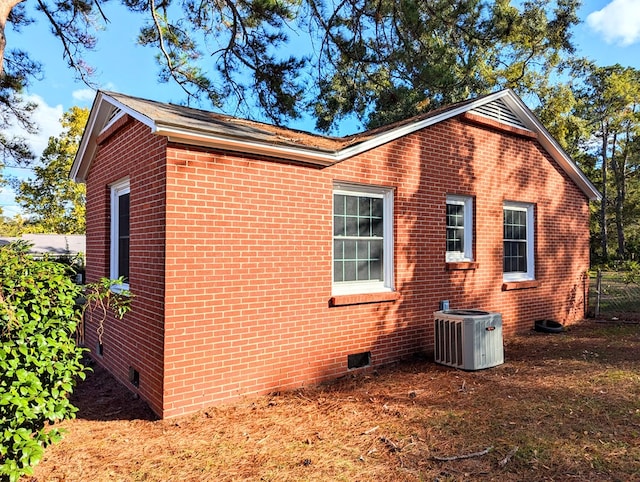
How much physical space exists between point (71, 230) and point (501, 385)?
3005cm

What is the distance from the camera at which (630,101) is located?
3142cm

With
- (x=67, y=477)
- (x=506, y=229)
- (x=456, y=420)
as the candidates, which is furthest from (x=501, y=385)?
(x=67, y=477)

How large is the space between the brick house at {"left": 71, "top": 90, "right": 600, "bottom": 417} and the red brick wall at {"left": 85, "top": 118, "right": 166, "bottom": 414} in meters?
0.04

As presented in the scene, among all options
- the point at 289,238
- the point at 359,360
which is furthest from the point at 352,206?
the point at 359,360

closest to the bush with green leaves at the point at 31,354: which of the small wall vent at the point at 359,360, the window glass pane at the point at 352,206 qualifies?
the small wall vent at the point at 359,360

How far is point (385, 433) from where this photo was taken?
4.20 meters

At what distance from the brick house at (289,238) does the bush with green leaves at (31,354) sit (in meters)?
1.30

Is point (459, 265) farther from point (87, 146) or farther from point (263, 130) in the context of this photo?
point (87, 146)

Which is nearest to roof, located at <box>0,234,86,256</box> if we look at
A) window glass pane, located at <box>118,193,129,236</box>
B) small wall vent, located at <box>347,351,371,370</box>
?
window glass pane, located at <box>118,193,129,236</box>

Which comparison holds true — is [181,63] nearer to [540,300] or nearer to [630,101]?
Answer: [540,300]

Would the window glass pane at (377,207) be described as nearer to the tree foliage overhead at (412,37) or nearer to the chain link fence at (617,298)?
the tree foliage overhead at (412,37)

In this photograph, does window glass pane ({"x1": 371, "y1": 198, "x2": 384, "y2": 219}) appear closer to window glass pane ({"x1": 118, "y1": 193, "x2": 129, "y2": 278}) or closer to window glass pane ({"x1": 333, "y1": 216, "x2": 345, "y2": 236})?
window glass pane ({"x1": 333, "y1": 216, "x2": 345, "y2": 236})

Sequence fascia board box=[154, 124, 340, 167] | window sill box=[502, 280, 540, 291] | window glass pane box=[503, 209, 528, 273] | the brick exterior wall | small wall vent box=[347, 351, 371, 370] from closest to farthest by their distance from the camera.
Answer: fascia board box=[154, 124, 340, 167] < the brick exterior wall < small wall vent box=[347, 351, 371, 370] < window sill box=[502, 280, 540, 291] < window glass pane box=[503, 209, 528, 273]

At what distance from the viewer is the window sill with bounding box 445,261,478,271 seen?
24.8 ft
